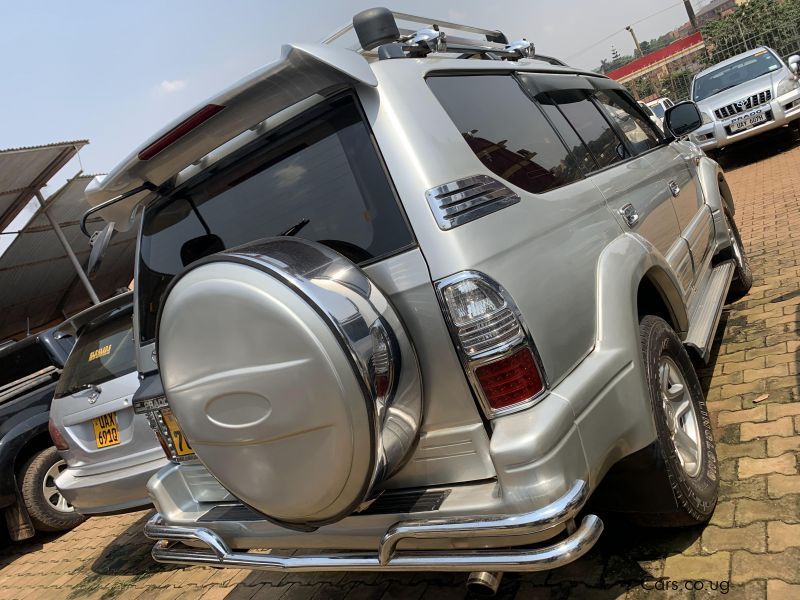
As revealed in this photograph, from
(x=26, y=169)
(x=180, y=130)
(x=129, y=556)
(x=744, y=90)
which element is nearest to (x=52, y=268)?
(x=26, y=169)

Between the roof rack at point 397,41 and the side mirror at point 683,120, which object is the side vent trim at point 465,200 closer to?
the roof rack at point 397,41

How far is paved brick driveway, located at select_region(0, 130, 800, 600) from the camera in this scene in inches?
93.0

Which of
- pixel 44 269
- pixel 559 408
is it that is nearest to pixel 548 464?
pixel 559 408

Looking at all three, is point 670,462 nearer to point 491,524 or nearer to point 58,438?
point 491,524

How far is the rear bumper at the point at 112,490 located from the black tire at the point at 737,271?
4.10m

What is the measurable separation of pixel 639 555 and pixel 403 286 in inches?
57.4

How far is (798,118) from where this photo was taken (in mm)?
11625

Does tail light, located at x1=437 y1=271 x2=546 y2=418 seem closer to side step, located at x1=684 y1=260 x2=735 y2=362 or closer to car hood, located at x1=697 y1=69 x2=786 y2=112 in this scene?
side step, located at x1=684 y1=260 x2=735 y2=362

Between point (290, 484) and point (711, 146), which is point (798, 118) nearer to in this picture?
point (711, 146)

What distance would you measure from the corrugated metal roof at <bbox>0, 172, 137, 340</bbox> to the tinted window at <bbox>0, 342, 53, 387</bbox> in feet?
16.1

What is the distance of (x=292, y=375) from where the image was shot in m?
1.89

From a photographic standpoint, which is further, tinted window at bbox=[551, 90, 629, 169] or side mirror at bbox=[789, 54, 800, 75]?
side mirror at bbox=[789, 54, 800, 75]

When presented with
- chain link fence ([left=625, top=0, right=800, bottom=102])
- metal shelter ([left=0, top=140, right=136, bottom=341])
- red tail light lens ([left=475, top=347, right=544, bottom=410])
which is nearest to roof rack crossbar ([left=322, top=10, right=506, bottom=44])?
red tail light lens ([left=475, top=347, right=544, bottom=410])

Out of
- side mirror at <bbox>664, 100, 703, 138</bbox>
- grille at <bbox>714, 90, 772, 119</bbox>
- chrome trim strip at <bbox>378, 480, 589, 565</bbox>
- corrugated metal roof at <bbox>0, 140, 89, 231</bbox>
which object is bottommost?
chrome trim strip at <bbox>378, 480, 589, 565</bbox>
